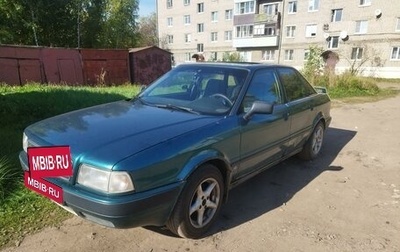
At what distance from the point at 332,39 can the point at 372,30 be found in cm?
408

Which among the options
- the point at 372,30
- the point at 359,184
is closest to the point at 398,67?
the point at 372,30

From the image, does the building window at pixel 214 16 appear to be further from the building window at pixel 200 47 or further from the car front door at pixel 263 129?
the car front door at pixel 263 129

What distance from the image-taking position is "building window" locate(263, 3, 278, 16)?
3797 cm

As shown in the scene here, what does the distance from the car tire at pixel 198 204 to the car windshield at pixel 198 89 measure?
712mm

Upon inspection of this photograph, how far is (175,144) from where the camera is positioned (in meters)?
2.57

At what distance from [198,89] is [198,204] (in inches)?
55.8

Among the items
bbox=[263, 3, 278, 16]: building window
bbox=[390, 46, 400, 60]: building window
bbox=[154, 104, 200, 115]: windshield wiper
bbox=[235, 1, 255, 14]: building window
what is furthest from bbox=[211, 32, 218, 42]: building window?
bbox=[154, 104, 200, 115]: windshield wiper

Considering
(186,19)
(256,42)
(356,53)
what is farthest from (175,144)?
(186,19)

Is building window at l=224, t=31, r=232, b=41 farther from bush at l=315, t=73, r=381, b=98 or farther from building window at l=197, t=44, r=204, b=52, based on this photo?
bush at l=315, t=73, r=381, b=98

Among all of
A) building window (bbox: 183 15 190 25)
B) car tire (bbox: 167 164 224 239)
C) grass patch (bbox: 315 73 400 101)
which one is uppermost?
building window (bbox: 183 15 190 25)

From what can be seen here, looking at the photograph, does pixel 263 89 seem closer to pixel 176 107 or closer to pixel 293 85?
pixel 293 85

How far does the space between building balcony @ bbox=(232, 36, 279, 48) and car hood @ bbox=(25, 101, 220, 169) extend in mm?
37307

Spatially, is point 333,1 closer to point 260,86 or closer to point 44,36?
point 44,36

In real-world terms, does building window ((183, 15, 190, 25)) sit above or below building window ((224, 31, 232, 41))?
above
